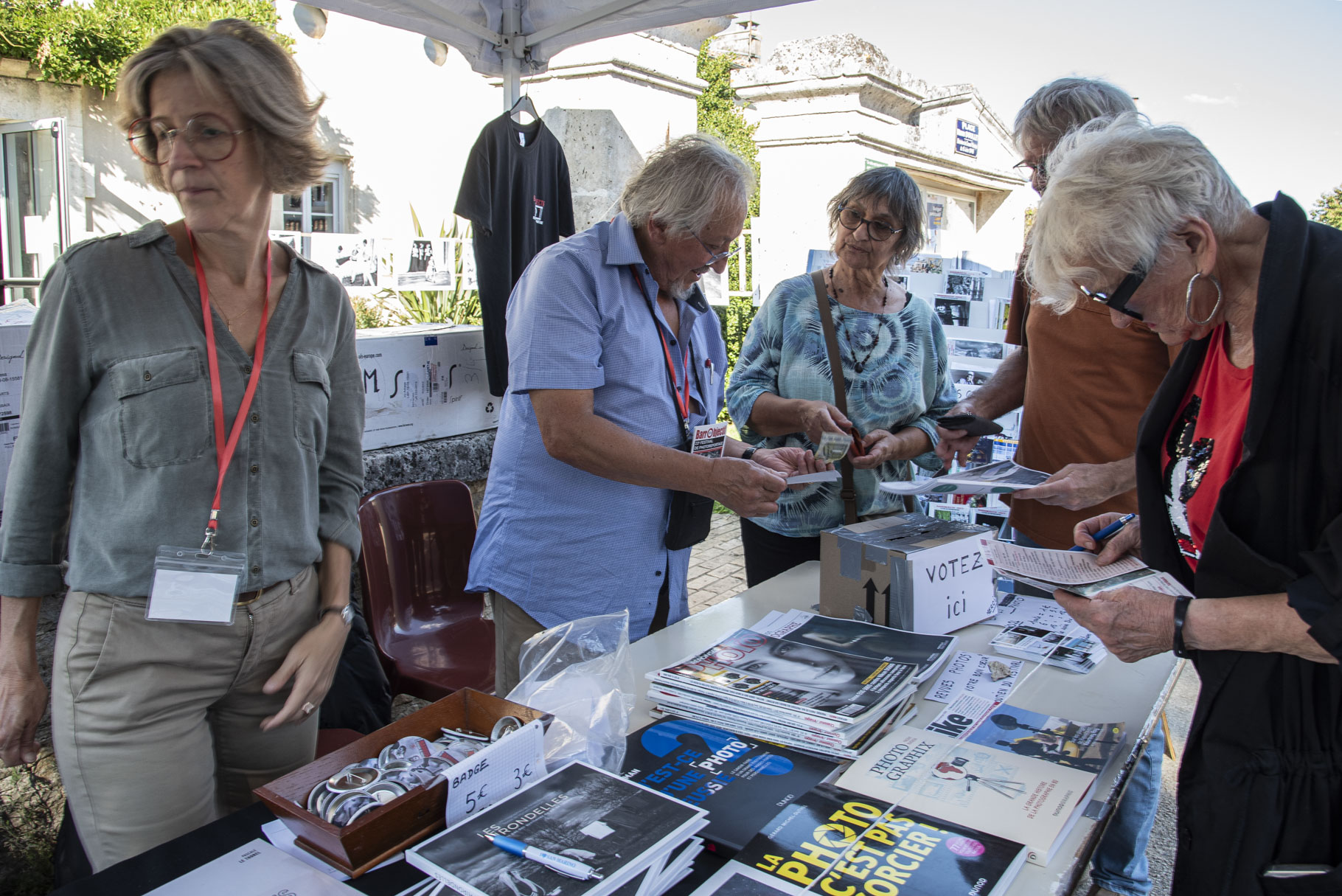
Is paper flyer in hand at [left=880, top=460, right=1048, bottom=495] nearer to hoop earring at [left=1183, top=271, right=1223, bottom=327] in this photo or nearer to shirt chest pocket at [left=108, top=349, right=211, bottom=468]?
hoop earring at [left=1183, top=271, right=1223, bottom=327]

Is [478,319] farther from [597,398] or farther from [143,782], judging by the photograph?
[143,782]

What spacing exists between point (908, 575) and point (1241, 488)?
2.33ft

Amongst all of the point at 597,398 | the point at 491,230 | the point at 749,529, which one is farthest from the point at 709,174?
the point at 491,230

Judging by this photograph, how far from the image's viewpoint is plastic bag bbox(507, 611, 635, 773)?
1312 mm

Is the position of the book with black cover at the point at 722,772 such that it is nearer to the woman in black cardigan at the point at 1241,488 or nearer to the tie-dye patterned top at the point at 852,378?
the woman in black cardigan at the point at 1241,488

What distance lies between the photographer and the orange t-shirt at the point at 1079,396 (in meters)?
2.17

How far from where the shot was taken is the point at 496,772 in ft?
3.69

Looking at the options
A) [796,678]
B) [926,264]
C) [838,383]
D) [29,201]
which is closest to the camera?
[796,678]

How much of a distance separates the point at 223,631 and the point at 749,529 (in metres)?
1.60

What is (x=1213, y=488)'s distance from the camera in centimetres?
142

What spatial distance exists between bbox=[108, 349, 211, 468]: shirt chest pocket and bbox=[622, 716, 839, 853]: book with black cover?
877mm

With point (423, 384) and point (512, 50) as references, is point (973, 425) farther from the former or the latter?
point (512, 50)

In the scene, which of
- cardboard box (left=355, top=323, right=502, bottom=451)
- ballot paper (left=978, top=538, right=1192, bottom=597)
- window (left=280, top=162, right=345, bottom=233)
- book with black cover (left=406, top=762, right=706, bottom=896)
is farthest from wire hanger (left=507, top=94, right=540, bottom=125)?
window (left=280, top=162, right=345, bottom=233)

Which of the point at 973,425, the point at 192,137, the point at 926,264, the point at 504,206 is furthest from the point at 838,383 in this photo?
the point at 926,264
